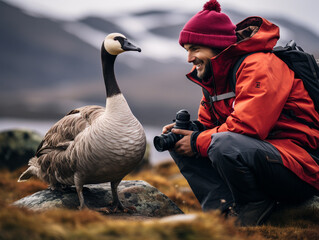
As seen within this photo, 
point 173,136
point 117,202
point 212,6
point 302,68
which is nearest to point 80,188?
point 117,202

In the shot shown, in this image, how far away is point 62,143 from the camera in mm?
4602

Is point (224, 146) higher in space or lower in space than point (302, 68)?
lower

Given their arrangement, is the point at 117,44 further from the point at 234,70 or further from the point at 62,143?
the point at 234,70

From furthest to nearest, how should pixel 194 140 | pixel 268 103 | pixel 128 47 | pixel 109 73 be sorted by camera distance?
pixel 109 73
pixel 128 47
pixel 194 140
pixel 268 103

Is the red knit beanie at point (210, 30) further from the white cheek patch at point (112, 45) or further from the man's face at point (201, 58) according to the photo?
the white cheek patch at point (112, 45)

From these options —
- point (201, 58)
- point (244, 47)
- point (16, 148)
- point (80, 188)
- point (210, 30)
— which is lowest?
point (16, 148)

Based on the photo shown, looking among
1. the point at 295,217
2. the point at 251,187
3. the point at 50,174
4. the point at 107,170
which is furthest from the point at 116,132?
the point at 295,217

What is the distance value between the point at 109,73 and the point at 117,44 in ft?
1.43

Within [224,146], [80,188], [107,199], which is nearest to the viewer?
[224,146]

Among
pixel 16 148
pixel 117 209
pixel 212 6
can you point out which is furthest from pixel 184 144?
pixel 16 148

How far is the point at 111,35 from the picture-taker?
473 centimetres

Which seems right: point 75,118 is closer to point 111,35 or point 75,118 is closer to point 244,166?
point 111,35

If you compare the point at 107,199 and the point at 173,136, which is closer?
the point at 173,136

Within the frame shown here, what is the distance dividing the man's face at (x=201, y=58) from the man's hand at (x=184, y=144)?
0.77m
